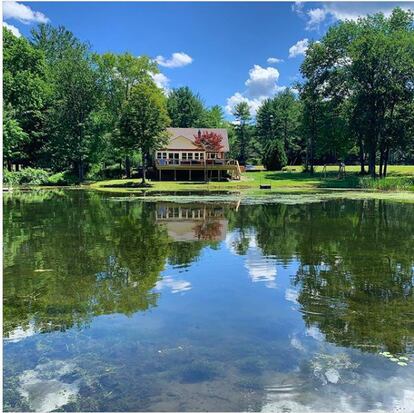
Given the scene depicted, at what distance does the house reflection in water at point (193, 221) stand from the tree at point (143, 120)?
69.1 feet

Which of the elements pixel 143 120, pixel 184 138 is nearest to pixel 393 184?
pixel 143 120

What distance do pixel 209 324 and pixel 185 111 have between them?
71.5 meters

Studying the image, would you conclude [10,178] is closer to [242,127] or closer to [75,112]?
[75,112]

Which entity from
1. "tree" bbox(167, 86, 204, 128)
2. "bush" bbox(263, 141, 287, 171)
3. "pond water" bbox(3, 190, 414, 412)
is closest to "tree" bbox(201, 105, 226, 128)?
"tree" bbox(167, 86, 204, 128)

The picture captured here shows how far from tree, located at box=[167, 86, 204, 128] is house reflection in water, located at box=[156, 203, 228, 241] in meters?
50.5

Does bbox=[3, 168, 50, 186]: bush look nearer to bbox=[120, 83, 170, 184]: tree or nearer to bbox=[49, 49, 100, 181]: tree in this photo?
bbox=[49, 49, 100, 181]: tree

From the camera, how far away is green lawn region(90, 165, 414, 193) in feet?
133

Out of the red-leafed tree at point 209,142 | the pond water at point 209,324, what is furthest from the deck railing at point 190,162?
the pond water at point 209,324

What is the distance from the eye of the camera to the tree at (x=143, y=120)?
4606 centimetres

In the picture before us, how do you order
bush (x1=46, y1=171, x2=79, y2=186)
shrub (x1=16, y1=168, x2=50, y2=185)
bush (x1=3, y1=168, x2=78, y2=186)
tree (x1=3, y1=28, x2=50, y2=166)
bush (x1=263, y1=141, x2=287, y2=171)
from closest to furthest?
tree (x1=3, y1=28, x2=50, y2=166) → bush (x1=3, y1=168, x2=78, y2=186) → shrub (x1=16, y1=168, x2=50, y2=185) → bush (x1=46, y1=171, x2=79, y2=186) → bush (x1=263, y1=141, x2=287, y2=171)

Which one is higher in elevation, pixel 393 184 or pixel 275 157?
pixel 275 157

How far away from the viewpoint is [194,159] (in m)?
56.4

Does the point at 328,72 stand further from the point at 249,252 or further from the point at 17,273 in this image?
the point at 17,273

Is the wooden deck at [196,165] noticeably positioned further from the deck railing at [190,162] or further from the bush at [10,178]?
the bush at [10,178]
